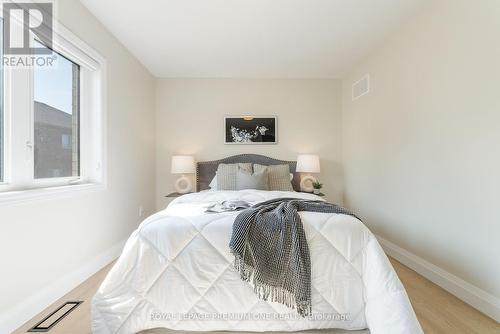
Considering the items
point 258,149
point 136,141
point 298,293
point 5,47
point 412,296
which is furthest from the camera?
point 258,149

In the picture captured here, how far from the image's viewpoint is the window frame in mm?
1613

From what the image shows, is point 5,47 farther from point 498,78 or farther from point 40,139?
point 498,78

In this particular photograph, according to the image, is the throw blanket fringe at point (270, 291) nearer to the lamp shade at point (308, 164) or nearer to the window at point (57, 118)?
the window at point (57, 118)

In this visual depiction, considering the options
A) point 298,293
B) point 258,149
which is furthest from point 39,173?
point 258,149

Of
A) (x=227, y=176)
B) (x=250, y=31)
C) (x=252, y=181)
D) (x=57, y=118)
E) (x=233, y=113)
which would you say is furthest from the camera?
(x=233, y=113)

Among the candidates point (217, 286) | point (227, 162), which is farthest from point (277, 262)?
point (227, 162)

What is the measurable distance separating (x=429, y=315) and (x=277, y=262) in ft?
3.97

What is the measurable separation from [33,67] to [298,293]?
8.01 ft

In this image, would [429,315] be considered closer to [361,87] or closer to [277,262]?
[277,262]

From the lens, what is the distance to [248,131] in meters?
3.93

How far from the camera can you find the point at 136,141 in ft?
10.9

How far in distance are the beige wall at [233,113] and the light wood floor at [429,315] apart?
202 cm

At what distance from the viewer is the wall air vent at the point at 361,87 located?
3.25 metres

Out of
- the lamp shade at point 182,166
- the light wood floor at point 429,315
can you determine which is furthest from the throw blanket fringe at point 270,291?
the lamp shade at point 182,166
